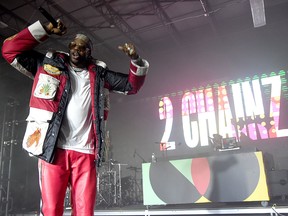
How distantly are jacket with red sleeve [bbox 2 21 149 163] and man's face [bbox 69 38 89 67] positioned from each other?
0.06 metres

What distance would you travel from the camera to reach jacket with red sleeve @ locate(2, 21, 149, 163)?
1282 mm

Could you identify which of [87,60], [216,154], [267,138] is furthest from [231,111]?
[87,60]

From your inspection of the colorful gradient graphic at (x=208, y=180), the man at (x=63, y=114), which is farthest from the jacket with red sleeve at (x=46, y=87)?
the colorful gradient graphic at (x=208, y=180)

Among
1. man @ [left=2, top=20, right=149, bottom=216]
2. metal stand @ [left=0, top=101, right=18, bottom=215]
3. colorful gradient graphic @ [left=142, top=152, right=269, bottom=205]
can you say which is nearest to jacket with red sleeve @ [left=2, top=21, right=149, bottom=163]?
man @ [left=2, top=20, right=149, bottom=216]

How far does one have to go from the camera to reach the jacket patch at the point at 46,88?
1.33 meters

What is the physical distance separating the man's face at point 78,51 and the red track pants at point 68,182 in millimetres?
493

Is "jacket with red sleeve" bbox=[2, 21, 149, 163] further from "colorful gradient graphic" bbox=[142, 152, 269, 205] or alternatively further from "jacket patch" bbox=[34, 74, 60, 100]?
"colorful gradient graphic" bbox=[142, 152, 269, 205]

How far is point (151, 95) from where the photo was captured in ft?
25.6

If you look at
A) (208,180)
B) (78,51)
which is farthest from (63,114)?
(208,180)

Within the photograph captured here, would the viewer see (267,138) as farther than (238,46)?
No

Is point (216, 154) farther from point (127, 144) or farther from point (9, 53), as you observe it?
point (127, 144)

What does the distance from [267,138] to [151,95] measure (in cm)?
323

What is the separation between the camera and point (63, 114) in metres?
1.35

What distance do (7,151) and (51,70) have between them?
210 inches
